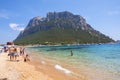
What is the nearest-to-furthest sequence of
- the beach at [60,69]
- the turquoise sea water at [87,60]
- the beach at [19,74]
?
1. the beach at [19,74]
2. the beach at [60,69]
3. the turquoise sea water at [87,60]

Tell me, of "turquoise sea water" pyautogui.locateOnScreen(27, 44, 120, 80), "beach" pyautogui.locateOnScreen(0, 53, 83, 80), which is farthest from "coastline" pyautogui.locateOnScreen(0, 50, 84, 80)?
"turquoise sea water" pyautogui.locateOnScreen(27, 44, 120, 80)

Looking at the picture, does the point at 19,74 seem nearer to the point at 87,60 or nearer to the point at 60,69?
the point at 60,69

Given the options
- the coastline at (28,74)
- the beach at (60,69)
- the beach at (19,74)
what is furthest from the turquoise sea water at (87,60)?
the beach at (19,74)

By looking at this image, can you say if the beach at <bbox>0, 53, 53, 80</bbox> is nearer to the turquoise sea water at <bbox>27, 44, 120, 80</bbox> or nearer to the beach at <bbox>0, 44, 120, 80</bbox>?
the beach at <bbox>0, 44, 120, 80</bbox>

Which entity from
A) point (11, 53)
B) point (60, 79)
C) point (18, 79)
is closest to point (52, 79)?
point (60, 79)

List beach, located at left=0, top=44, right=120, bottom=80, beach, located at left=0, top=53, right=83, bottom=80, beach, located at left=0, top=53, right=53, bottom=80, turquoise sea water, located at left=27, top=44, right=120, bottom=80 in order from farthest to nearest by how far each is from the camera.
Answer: turquoise sea water, located at left=27, top=44, right=120, bottom=80 < beach, located at left=0, top=44, right=120, bottom=80 < beach, located at left=0, top=53, right=83, bottom=80 < beach, located at left=0, top=53, right=53, bottom=80

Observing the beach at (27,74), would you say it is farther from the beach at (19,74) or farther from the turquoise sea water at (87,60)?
the turquoise sea water at (87,60)

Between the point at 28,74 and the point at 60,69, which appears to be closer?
the point at 28,74

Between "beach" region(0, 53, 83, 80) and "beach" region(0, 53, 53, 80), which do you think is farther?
"beach" region(0, 53, 83, 80)

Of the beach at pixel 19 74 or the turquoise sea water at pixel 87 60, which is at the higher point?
the beach at pixel 19 74

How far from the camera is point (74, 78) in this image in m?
17.5

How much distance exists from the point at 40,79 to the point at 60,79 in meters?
1.99

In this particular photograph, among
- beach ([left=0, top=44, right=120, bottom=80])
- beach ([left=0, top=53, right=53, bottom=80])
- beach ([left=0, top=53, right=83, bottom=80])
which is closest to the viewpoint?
beach ([left=0, top=53, right=53, bottom=80])

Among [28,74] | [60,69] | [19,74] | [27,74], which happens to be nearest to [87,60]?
[60,69]
